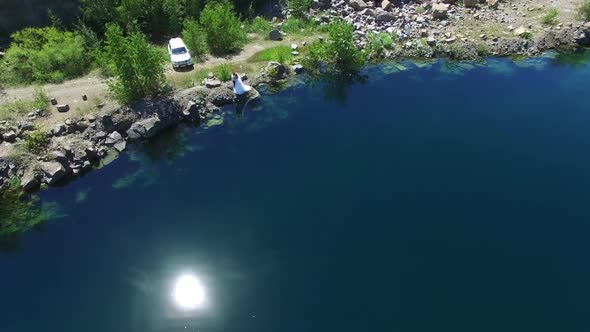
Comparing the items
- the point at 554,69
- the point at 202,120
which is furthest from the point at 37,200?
the point at 554,69

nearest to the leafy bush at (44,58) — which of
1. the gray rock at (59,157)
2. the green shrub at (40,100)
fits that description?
the green shrub at (40,100)

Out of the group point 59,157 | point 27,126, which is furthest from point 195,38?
point 59,157

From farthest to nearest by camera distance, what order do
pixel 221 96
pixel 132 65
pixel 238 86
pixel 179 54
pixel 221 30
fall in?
1. pixel 221 30
2. pixel 179 54
3. pixel 238 86
4. pixel 221 96
5. pixel 132 65

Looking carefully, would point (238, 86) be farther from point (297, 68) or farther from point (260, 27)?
point (260, 27)

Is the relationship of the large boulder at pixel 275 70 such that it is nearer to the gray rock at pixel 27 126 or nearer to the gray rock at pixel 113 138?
the gray rock at pixel 113 138

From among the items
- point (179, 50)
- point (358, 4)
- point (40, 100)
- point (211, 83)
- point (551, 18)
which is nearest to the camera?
point (40, 100)

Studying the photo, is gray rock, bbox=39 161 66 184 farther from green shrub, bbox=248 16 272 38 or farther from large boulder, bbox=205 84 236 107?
green shrub, bbox=248 16 272 38
